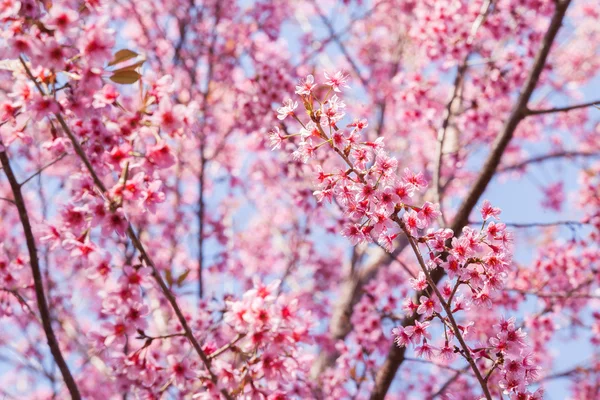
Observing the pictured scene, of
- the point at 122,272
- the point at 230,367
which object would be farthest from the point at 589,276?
the point at 122,272

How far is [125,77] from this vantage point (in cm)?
222

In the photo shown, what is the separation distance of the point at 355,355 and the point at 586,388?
140 inches

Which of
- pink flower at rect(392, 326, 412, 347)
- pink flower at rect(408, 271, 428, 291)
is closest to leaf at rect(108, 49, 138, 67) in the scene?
pink flower at rect(408, 271, 428, 291)

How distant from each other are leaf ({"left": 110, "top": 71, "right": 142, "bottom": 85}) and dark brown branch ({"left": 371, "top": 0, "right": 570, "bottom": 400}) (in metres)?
2.23

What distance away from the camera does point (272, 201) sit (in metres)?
10.5

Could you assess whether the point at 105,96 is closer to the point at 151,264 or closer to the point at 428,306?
the point at 151,264

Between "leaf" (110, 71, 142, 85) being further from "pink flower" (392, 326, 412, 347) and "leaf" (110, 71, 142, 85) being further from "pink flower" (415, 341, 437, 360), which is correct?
"pink flower" (415, 341, 437, 360)

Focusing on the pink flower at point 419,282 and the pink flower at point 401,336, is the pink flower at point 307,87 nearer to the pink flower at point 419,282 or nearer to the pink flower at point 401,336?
the pink flower at point 419,282

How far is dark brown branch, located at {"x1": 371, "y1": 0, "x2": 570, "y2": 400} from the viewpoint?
355 centimetres

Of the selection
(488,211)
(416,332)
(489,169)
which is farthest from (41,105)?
(489,169)

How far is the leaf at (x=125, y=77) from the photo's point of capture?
221 cm

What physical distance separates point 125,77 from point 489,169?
2711 mm

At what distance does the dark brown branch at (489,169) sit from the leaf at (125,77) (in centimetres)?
223

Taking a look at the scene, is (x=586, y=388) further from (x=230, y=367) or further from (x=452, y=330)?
(x=230, y=367)
